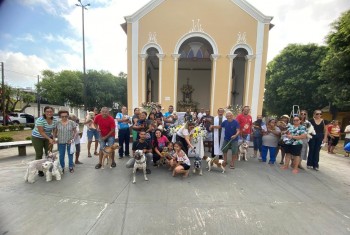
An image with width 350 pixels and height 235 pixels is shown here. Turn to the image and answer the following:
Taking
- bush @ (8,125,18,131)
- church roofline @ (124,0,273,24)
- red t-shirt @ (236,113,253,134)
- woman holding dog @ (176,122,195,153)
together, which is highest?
church roofline @ (124,0,273,24)

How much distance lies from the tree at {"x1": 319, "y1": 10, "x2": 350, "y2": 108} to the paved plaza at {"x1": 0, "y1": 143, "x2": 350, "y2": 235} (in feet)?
38.1

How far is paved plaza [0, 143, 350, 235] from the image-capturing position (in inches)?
113

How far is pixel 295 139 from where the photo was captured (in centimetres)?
521

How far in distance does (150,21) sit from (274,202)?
37.5 feet

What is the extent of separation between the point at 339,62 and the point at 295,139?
1234cm

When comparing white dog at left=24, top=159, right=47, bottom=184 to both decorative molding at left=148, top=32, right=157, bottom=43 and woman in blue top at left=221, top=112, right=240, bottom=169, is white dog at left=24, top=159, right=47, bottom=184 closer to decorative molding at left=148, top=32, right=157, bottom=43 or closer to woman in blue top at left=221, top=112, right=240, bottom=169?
woman in blue top at left=221, top=112, right=240, bottom=169

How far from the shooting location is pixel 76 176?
15.5ft

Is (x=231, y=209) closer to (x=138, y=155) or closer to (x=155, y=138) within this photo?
(x=138, y=155)

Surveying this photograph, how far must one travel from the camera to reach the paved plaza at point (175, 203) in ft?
9.39

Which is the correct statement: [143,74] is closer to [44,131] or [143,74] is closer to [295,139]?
[44,131]

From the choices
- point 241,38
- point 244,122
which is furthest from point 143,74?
point 244,122

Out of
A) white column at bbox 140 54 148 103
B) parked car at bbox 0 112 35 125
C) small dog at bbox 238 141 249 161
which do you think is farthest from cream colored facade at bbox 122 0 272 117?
parked car at bbox 0 112 35 125

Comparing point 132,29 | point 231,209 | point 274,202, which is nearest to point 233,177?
point 274,202

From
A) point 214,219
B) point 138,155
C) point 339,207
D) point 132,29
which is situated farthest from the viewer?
point 132,29
